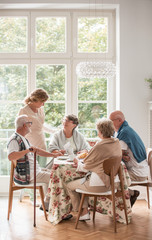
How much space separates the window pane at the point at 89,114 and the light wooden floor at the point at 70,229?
1600 millimetres

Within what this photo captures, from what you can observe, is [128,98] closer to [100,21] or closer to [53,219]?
[100,21]

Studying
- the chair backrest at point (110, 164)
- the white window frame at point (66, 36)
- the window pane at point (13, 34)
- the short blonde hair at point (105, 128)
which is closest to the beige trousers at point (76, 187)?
the chair backrest at point (110, 164)

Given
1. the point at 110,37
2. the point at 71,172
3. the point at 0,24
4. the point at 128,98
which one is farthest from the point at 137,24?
the point at 71,172

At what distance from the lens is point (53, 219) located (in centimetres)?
387

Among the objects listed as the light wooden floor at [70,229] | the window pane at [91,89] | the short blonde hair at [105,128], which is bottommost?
the light wooden floor at [70,229]

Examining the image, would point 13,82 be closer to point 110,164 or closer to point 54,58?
point 54,58

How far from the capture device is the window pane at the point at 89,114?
547cm

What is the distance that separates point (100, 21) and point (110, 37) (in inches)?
12.0

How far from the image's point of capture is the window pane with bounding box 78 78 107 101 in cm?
546

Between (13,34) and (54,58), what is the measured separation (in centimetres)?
77

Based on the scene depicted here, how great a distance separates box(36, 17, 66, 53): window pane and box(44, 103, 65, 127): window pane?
0.89 metres

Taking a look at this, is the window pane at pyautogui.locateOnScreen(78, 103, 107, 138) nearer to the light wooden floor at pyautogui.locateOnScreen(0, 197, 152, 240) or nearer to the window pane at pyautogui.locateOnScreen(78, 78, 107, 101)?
the window pane at pyautogui.locateOnScreen(78, 78, 107, 101)

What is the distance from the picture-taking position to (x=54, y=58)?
5.38 metres

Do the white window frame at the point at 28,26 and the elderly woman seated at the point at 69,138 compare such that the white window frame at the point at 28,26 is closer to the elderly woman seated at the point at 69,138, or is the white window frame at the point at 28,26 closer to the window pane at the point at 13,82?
the window pane at the point at 13,82
